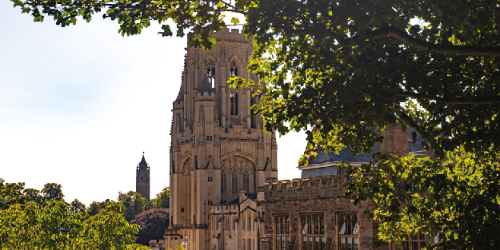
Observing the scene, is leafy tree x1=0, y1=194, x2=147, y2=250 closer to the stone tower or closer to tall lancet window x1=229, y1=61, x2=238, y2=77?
the stone tower

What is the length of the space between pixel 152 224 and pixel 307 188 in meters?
101

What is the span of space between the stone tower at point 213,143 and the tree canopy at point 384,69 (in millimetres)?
68838

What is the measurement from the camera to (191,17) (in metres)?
10.2

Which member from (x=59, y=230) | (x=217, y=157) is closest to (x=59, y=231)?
(x=59, y=230)

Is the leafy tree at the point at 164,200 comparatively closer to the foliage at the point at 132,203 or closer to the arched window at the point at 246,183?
the foliage at the point at 132,203

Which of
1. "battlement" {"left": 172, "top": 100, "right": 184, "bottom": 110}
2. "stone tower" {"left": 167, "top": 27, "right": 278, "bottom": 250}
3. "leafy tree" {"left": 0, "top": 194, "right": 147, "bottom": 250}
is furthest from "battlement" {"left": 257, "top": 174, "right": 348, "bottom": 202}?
"battlement" {"left": 172, "top": 100, "right": 184, "bottom": 110}

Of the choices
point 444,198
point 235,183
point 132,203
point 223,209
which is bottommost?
point 444,198

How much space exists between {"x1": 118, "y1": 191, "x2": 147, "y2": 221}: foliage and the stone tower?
7390 centimetres

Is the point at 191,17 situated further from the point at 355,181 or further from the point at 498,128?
the point at 498,128

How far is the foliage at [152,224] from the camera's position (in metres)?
120

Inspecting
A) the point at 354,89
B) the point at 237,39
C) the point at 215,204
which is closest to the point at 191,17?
the point at 354,89

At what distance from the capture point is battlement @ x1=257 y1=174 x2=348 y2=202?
2134 centimetres

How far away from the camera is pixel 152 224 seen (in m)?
120

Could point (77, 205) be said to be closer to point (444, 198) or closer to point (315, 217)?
point (315, 217)
